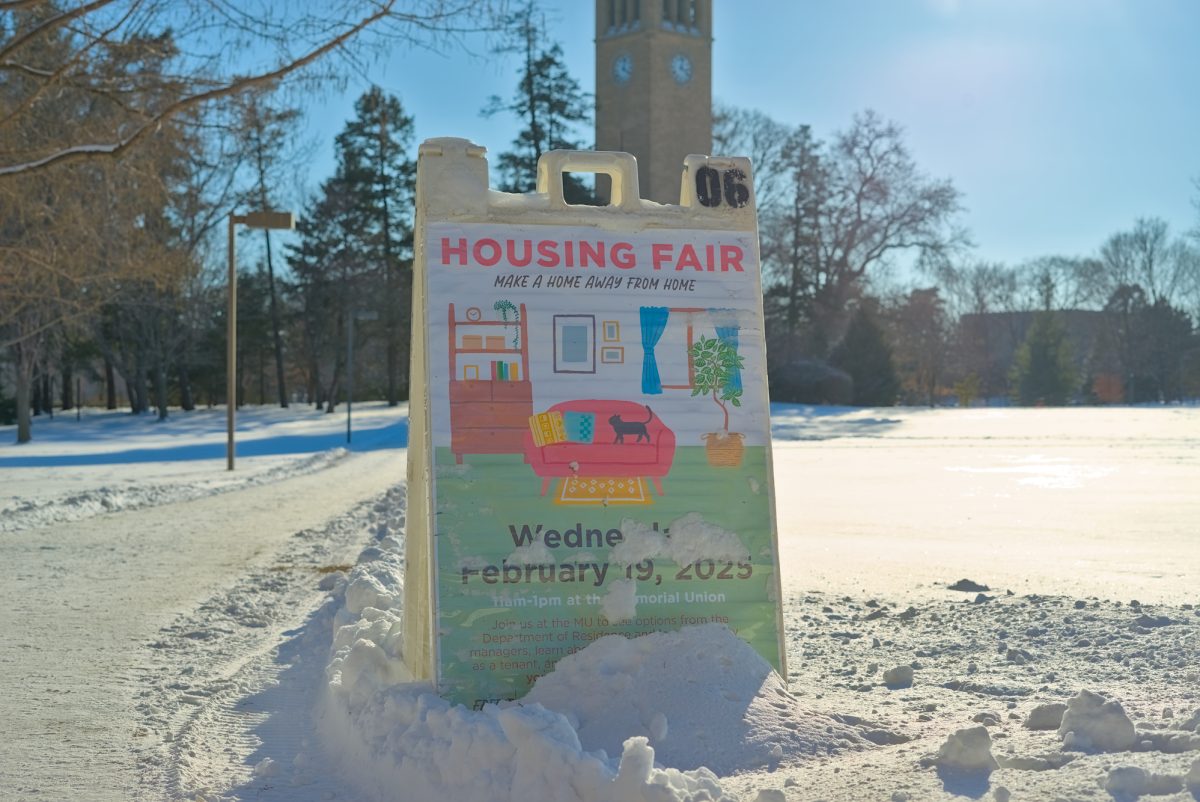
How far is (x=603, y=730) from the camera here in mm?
4270

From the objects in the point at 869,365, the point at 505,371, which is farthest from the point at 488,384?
the point at 869,365

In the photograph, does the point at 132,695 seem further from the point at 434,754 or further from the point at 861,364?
the point at 861,364

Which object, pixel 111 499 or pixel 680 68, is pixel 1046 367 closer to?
pixel 680 68

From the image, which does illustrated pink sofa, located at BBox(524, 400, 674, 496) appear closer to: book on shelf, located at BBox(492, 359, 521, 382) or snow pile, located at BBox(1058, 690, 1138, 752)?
book on shelf, located at BBox(492, 359, 521, 382)

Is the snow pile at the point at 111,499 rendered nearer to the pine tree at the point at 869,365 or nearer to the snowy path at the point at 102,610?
the snowy path at the point at 102,610

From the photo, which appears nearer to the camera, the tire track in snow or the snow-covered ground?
the snow-covered ground

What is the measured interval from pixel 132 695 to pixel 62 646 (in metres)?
1.49

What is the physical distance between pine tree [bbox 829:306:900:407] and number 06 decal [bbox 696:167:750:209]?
4777cm

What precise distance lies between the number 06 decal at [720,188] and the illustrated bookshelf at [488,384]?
1.07m

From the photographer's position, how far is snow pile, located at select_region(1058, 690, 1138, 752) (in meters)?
3.69

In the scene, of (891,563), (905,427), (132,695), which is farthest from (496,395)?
(905,427)

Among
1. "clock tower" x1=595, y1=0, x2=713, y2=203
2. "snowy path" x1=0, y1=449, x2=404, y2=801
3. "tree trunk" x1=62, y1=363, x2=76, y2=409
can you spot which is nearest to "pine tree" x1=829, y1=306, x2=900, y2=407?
"clock tower" x1=595, y1=0, x2=713, y2=203

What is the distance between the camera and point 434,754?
4.12 meters

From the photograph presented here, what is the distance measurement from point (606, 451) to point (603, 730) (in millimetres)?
1201
